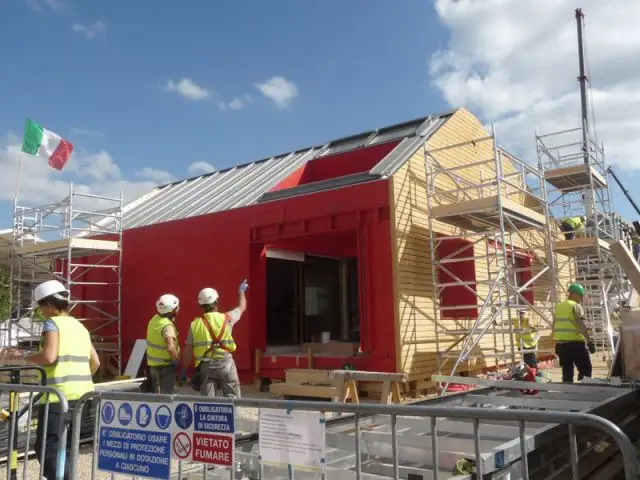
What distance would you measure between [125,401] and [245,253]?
9.75 meters

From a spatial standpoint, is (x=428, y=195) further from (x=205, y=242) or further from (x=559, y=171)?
(x=559, y=171)

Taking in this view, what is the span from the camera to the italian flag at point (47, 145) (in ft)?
56.1

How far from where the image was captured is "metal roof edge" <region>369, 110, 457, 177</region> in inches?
472

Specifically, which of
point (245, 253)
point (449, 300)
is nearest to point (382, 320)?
point (449, 300)

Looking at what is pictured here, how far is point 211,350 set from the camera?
7309 mm

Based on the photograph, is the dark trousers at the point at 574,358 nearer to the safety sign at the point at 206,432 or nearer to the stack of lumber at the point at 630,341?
the stack of lumber at the point at 630,341

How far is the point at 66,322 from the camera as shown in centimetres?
481

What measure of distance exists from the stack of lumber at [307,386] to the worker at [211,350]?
9.20ft

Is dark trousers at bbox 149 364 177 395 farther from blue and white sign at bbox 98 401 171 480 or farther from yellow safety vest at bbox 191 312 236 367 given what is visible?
blue and white sign at bbox 98 401 171 480

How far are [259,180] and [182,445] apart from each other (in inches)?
547

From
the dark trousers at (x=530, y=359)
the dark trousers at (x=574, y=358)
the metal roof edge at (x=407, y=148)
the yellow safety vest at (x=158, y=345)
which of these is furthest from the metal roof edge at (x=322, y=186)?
the yellow safety vest at (x=158, y=345)

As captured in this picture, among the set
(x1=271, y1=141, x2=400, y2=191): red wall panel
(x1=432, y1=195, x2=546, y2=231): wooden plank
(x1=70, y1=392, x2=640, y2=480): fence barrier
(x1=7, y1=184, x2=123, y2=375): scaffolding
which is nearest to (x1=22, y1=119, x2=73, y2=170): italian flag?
(x1=7, y1=184, x2=123, y2=375): scaffolding

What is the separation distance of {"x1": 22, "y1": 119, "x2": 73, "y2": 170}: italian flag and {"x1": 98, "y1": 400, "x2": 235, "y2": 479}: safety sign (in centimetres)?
1539

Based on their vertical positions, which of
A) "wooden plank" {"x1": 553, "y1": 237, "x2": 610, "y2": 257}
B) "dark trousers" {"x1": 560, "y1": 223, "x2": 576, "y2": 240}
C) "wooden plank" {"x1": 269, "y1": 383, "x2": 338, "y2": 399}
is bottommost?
"wooden plank" {"x1": 269, "y1": 383, "x2": 338, "y2": 399}
